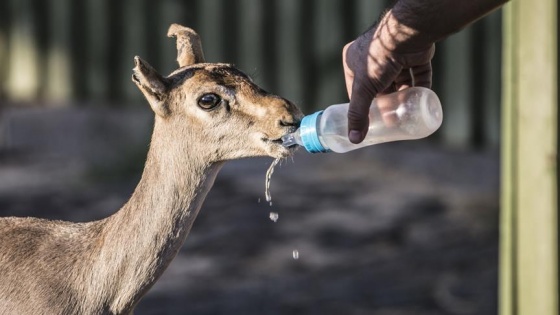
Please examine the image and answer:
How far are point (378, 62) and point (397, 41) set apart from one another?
0.09m

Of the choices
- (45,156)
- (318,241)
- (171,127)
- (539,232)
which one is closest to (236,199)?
(318,241)

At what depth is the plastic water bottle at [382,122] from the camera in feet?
13.1

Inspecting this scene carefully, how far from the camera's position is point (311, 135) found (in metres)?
4.00

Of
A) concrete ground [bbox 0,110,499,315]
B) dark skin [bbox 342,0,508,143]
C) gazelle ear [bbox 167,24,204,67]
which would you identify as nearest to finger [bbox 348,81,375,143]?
dark skin [bbox 342,0,508,143]

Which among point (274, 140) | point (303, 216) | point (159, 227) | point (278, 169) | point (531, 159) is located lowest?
point (303, 216)

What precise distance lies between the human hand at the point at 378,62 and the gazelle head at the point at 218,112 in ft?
1.15

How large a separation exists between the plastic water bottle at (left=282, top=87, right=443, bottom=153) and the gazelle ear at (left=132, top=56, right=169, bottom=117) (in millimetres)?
455

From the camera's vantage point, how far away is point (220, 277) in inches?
321

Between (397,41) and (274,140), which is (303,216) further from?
(397,41)

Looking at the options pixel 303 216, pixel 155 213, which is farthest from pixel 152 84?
pixel 303 216

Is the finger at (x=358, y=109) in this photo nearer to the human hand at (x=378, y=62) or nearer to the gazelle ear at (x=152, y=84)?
the human hand at (x=378, y=62)

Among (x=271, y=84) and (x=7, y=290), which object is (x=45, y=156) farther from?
(x=7, y=290)

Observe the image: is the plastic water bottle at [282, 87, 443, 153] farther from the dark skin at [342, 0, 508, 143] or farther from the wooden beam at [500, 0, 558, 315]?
the wooden beam at [500, 0, 558, 315]

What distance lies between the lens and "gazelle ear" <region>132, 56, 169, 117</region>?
13.6ft
